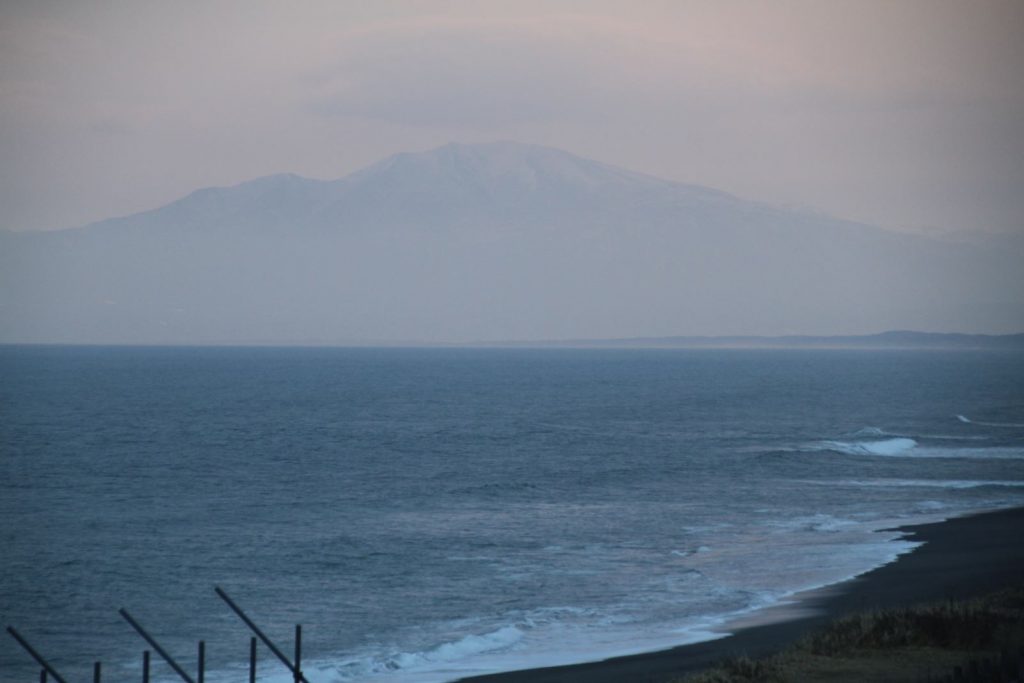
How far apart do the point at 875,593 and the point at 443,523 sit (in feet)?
56.8

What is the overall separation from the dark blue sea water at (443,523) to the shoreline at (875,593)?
985 mm

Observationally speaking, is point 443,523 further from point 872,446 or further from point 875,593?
point 872,446

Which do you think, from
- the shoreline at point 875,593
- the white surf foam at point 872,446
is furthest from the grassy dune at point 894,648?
the white surf foam at point 872,446

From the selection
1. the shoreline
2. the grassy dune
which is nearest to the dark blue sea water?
the shoreline

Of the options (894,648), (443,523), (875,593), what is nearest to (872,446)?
(443,523)

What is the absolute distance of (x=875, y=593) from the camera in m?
28.9

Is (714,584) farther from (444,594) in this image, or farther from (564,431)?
(564,431)

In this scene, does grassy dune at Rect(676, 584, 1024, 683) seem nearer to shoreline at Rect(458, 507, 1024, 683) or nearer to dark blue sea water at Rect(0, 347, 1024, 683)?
shoreline at Rect(458, 507, 1024, 683)

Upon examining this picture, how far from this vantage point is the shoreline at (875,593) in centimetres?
2256

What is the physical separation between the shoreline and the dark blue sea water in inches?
38.8

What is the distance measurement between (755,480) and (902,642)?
34097 mm

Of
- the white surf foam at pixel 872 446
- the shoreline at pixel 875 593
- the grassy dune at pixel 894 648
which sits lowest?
the white surf foam at pixel 872 446

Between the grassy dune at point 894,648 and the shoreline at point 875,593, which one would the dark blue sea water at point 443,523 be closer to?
the shoreline at point 875,593

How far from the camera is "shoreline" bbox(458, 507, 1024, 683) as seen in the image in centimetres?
2256
